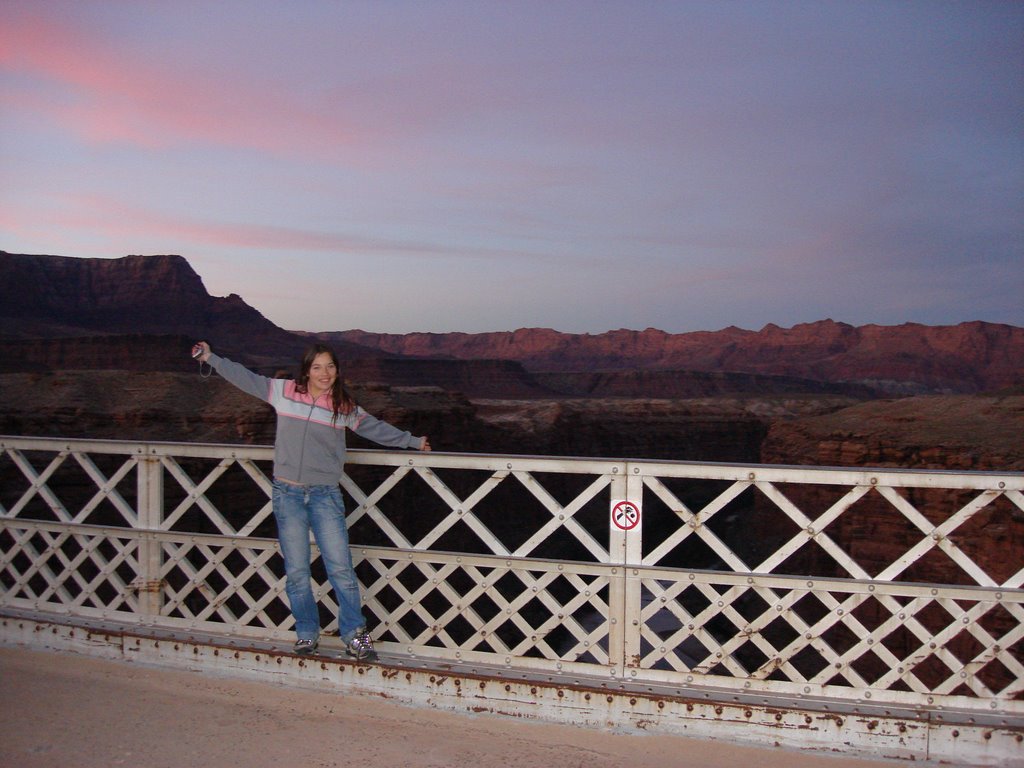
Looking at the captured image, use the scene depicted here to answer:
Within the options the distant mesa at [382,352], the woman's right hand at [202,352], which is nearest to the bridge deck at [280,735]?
the woman's right hand at [202,352]

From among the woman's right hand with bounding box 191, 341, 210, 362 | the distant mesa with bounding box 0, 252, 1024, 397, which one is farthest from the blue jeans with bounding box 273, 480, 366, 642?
the distant mesa with bounding box 0, 252, 1024, 397

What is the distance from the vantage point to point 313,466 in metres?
3.90

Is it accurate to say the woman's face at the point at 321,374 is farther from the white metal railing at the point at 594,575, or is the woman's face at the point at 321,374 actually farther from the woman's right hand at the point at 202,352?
the woman's right hand at the point at 202,352

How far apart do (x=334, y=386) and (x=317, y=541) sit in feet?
2.65

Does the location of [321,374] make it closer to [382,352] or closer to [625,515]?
[625,515]

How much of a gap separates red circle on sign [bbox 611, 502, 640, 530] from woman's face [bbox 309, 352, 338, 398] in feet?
5.04

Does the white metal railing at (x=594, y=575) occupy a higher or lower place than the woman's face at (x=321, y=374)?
lower

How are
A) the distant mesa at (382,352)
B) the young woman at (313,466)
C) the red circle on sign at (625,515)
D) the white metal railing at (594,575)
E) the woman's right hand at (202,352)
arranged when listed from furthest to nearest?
1. the distant mesa at (382,352)
2. the woman's right hand at (202,352)
3. the young woman at (313,466)
4. the red circle on sign at (625,515)
5. the white metal railing at (594,575)

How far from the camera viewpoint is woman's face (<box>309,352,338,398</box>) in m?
3.92

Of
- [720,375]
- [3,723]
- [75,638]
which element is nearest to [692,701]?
[3,723]

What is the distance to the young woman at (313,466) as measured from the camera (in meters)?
3.91

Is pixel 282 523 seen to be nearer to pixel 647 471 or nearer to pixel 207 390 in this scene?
pixel 647 471

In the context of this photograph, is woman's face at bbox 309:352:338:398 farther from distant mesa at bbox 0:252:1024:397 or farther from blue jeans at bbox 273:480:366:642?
distant mesa at bbox 0:252:1024:397

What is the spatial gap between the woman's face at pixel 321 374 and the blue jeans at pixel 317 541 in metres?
0.49
